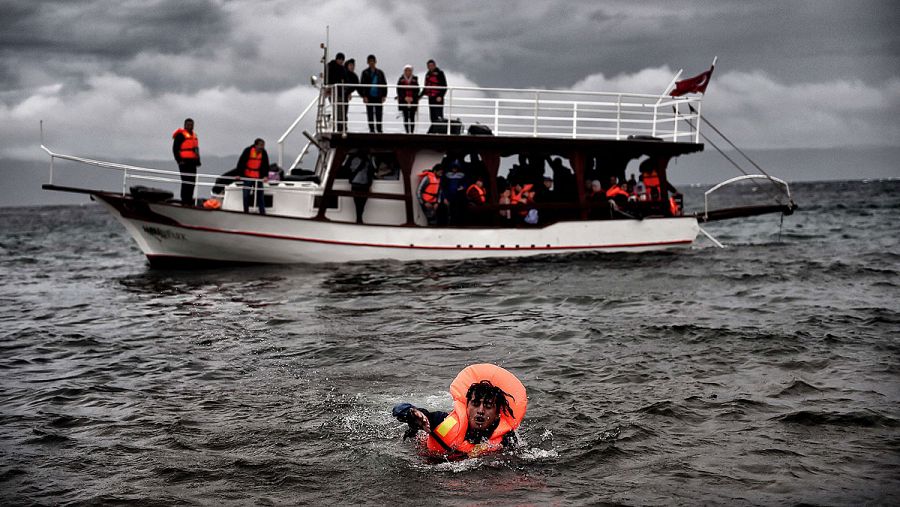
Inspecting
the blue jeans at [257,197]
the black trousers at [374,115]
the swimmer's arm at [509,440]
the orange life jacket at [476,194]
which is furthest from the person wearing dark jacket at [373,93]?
the swimmer's arm at [509,440]

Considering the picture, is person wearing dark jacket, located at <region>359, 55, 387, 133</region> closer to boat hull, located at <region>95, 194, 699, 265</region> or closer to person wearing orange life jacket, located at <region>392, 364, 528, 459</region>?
boat hull, located at <region>95, 194, 699, 265</region>

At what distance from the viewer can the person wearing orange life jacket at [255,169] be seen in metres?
19.2

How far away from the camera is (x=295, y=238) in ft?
62.7

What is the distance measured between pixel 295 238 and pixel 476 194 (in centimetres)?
456

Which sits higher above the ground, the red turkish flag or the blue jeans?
the red turkish flag

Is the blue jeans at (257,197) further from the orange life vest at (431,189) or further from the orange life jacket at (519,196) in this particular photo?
the orange life jacket at (519,196)

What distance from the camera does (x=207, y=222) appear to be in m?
19.0

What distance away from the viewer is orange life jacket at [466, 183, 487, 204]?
1991cm

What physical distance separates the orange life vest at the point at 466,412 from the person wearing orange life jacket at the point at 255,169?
1375cm

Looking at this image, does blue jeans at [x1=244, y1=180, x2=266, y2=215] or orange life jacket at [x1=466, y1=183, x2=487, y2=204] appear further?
orange life jacket at [x1=466, y1=183, x2=487, y2=204]

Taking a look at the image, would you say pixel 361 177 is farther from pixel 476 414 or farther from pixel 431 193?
pixel 476 414

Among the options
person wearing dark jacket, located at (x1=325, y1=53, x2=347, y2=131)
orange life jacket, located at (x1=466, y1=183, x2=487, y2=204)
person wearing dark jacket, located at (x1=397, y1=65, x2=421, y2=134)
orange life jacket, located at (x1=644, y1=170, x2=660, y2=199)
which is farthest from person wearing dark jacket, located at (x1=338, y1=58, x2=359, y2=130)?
orange life jacket, located at (x1=644, y1=170, x2=660, y2=199)

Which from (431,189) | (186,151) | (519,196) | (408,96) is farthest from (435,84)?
(186,151)

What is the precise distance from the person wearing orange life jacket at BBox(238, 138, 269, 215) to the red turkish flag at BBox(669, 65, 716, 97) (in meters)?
10.7
